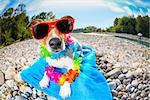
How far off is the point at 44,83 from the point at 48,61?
0.08m

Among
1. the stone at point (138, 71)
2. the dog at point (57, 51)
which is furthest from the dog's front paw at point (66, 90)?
the stone at point (138, 71)

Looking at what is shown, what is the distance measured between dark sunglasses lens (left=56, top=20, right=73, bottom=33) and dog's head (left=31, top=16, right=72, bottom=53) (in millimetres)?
12

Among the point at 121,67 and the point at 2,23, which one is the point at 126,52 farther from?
the point at 2,23

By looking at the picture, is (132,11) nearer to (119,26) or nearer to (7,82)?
(119,26)

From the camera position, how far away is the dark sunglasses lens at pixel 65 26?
5047 mm

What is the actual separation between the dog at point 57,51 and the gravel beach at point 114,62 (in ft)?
0.25

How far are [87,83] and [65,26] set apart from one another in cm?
19

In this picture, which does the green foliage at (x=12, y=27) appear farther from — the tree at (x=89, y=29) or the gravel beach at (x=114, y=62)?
the tree at (x=89, y=29)

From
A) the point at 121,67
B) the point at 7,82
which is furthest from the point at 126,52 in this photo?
the point at 7,82

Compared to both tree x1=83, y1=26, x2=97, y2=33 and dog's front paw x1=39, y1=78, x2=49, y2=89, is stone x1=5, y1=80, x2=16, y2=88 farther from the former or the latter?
tree x1=83, y1=26, x2=97, y2=33

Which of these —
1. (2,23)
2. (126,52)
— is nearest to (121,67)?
(126,52)

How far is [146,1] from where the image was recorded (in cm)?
519

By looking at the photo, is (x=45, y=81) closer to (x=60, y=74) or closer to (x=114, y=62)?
(x=60, y=74)

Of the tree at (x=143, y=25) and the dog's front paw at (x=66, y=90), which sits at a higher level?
the tree at (x=143, y=25)
